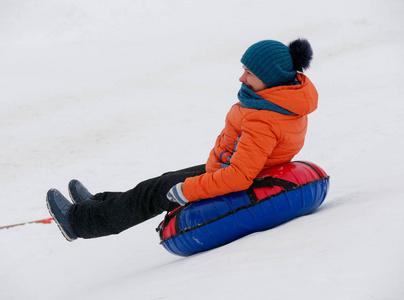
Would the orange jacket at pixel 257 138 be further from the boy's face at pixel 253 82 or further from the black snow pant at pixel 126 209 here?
the black snow pant at pixel 126 209

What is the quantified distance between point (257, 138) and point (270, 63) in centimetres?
42

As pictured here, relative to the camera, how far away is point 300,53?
227 cm

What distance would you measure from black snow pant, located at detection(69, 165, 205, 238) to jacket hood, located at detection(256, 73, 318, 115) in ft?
2.53

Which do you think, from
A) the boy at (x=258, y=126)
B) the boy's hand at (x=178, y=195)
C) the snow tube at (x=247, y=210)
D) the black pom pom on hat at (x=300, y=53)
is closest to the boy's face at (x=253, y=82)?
the boy at (x=258, y=126)

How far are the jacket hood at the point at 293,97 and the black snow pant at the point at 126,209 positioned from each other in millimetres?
771

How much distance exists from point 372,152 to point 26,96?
4998 mm

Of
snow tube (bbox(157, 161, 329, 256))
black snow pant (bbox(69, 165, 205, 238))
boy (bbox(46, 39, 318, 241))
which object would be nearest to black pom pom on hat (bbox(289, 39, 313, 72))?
boy (bbox(46, 39, 318, 241))

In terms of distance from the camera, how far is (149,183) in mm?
2627

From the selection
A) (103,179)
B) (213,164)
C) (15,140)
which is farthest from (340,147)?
(15,140)

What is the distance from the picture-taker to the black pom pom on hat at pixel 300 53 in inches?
89.1

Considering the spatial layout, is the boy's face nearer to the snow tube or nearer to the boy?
the boy

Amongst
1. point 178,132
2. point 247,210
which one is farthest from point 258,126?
point 178,132

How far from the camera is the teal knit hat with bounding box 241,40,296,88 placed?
87.6 inches

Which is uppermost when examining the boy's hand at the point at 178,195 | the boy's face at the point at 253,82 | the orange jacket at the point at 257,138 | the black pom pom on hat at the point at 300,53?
the black pom pom on hat at the point at 300,53
